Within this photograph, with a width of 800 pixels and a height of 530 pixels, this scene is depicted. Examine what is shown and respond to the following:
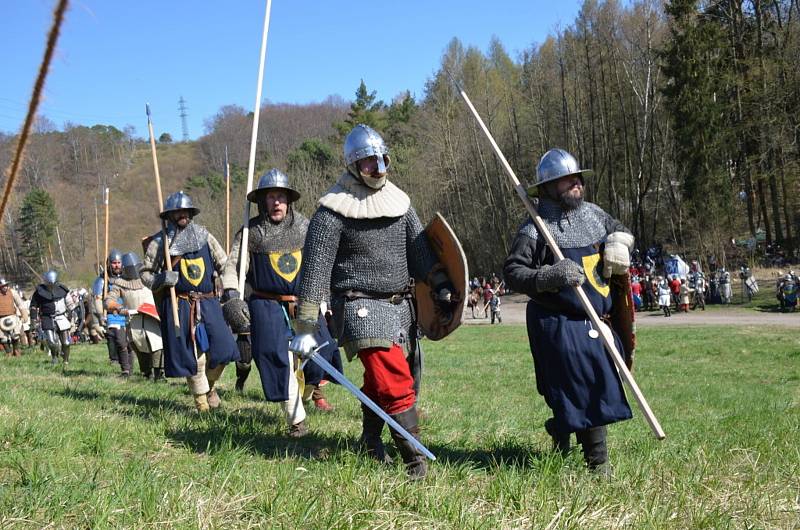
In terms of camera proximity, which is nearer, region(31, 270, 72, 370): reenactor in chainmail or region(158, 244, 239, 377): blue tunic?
region(158, 244, 239, 377): blue tunic

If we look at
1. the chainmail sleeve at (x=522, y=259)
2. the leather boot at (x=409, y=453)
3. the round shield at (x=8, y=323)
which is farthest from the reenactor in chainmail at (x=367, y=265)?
the round shield at (x=8, y=323)

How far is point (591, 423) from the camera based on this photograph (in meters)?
4.21

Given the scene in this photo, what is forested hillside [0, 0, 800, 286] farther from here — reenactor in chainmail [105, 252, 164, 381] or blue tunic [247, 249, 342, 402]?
blue tunic [247, 249, 342, 402]

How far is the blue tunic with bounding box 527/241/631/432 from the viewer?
13.9 ft

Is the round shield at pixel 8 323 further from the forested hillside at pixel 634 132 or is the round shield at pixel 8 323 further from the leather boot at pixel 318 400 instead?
the leather boot at pixel 318 400

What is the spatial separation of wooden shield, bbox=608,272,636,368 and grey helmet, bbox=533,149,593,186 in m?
0.66

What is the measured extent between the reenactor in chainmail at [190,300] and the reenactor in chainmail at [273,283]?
3.24 ft

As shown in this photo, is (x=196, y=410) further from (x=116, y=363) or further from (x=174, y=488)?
(x=116, y=363)

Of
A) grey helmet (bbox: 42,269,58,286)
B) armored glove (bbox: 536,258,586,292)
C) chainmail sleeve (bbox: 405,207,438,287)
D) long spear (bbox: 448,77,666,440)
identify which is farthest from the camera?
grey helmet (bbox: 42,269,58,286)

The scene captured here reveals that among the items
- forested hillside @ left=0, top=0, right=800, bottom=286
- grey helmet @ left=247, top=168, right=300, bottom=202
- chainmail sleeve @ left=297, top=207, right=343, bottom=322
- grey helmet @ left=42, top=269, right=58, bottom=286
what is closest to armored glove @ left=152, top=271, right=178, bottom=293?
grey helmet @ left=247, top=168, right=300, bottom=202

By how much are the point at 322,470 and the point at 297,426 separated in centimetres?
185

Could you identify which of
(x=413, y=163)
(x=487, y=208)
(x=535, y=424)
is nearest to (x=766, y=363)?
(x=535, y=424)

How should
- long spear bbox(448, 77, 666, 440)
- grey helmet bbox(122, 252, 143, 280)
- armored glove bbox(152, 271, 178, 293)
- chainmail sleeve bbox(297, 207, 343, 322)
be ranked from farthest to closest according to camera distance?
grey helmet bbox(122, 252, 143, 280) → armored glove bbox(152, 271, 178, 293) → chainmail sleeve bbox(297, 207, 343, 322) → long spear bbox(448, 77, 666, 440)

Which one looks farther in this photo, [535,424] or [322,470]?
[535,424]
